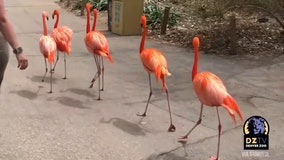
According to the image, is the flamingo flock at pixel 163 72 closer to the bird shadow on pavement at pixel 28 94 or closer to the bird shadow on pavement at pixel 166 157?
the bird shadow on pavement at pixel 166 157

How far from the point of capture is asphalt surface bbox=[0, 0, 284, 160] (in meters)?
4.29

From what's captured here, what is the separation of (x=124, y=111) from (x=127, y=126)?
509 millimetres

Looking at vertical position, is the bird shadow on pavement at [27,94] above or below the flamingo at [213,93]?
below

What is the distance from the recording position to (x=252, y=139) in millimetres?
4398

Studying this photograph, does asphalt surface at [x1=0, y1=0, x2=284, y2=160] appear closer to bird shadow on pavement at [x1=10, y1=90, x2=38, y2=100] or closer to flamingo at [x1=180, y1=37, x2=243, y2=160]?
bird shadow on pavement at [x1=10, y1=90, x2=38, y2=100]

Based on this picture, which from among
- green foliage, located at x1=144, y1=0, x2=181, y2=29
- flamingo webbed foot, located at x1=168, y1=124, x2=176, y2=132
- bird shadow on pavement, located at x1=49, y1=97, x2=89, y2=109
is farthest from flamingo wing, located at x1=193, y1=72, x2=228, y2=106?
green foliage, located at x1=144, y1=0, x2=181, y2=29

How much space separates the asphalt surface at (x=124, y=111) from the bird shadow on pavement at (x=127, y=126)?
12 millimetres

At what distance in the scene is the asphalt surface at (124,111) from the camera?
4.29m

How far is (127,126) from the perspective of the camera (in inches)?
195

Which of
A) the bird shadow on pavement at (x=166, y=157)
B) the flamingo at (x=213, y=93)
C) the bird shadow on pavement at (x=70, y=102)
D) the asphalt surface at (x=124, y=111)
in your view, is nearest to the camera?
the flamingo at (x=213, y=93)

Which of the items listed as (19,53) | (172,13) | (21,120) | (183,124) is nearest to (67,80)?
(21,120)

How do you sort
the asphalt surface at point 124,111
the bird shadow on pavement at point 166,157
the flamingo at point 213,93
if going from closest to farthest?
the flamingo at point 213,93 → the bird shadow on pavement at point 166,157 → the asphalt surface at point 124,111

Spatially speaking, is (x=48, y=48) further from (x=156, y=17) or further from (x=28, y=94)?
(x=156, y=17)

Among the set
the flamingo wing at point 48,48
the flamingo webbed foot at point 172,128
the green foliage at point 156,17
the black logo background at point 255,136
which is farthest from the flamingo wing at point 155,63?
the green foliage at point 156,17
